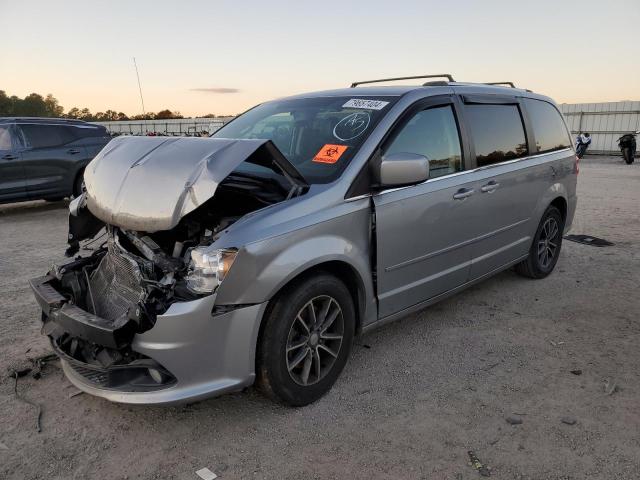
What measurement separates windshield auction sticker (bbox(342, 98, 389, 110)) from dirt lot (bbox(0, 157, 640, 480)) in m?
1.71

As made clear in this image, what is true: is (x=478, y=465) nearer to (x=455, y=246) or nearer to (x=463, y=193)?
(x=455, y=246)

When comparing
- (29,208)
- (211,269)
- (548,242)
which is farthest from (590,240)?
(29,208)

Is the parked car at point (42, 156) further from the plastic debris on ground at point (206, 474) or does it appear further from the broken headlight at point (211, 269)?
the plastic debris on ground at point (206, 474)

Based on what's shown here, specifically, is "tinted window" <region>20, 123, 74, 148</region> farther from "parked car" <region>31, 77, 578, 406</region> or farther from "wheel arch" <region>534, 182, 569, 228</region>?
"wheel arch" <region>534, 182, 569, 228</region>

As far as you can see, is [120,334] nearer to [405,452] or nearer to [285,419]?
[285,419]

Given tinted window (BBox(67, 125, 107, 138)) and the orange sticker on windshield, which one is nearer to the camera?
the orange sticker on windshield

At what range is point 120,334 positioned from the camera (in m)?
2.50

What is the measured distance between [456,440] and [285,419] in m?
0.93

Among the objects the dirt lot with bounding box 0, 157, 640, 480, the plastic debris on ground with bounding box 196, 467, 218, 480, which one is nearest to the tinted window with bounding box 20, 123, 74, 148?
the dirt lot with bounding box 0, 157, 640, 480

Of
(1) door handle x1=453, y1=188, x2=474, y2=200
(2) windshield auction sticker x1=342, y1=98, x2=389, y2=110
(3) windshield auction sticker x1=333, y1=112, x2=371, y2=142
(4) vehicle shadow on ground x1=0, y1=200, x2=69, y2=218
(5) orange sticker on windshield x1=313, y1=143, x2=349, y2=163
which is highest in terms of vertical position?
(2) windshield auction sticker x1=342, y1=98, x2=389, y2=110

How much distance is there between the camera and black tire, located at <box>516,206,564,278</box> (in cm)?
521

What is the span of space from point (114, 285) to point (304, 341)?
120 centimetres

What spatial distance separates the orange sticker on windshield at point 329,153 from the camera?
328cm

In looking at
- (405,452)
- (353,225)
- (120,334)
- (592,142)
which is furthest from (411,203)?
(592,142)
